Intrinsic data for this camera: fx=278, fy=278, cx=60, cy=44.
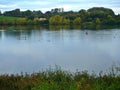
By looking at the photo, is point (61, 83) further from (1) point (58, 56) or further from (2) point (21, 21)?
(2) point (21, 21)

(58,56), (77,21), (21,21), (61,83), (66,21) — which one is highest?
(61,83)

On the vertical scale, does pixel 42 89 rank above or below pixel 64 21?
above

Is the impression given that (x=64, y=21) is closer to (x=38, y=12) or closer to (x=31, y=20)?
(x=31, y=20)

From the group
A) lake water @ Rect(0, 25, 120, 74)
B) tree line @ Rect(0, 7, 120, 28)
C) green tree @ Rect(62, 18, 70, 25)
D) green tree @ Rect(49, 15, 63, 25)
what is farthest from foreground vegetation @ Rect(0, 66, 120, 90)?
green tree @ Rect(49, 15, 63, 25)

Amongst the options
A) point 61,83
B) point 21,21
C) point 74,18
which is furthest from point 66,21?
point 61,83

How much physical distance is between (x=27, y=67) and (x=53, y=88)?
18.0 m

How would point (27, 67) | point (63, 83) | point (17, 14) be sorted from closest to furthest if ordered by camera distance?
point (63, 83) < point (27, 67) < point (17, 14)

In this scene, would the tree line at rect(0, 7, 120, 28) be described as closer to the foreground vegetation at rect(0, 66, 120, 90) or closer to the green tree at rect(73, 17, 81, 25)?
the green tree at rect(73, 17, 81, 25)

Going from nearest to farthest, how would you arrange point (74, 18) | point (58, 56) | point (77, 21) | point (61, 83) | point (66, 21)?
point (61, 83) < point (58, 56) < point (77, 21) < point (66, 21) < point (74, 18)

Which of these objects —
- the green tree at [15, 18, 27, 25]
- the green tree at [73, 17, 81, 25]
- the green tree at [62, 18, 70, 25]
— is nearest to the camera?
the green tree at [73, 17, 81, 25]

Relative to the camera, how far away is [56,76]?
9695 mm

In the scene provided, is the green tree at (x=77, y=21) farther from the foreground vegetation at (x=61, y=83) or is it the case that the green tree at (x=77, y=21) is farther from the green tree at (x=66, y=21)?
the foreground vegetation at (x=61, y=83)

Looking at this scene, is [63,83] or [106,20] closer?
[63,83]

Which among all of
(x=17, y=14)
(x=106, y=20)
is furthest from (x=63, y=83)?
(x=17, y=14)
